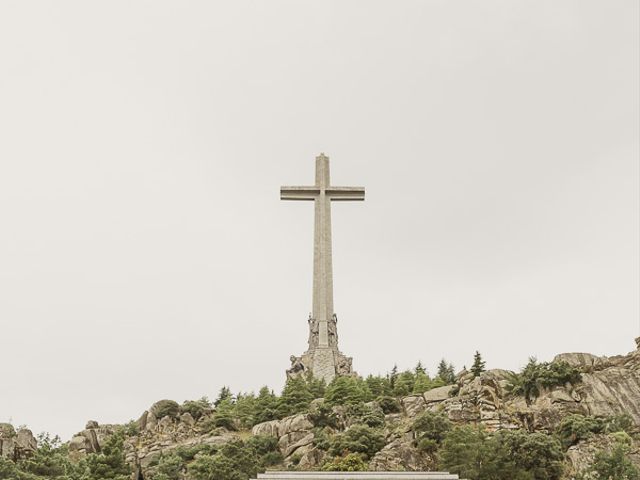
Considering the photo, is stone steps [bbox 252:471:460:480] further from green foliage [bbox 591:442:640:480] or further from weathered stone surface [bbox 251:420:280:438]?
weathered stone surface [bbox 251:420:280:438]

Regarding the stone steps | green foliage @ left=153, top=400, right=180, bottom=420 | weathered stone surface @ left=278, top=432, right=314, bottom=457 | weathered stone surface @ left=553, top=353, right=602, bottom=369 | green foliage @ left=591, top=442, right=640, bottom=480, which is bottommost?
the stone steps

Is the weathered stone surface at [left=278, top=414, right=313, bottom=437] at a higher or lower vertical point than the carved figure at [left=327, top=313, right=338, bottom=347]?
lower

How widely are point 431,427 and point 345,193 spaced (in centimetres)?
3244

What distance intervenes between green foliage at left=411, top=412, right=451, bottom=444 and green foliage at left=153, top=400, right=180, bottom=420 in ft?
69.4

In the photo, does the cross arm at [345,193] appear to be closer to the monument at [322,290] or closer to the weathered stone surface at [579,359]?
the monument at [322,290]

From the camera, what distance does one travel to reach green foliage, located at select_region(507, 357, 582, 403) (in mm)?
45344

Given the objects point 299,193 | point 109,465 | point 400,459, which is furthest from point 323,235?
point 109,465

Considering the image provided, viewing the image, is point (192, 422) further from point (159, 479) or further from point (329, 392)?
point (159, 479)

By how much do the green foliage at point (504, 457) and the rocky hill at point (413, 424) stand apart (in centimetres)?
67

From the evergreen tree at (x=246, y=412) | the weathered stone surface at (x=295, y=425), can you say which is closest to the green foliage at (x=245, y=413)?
the evergreen tree at (x=246, y=412)

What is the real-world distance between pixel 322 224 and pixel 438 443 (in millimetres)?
31621

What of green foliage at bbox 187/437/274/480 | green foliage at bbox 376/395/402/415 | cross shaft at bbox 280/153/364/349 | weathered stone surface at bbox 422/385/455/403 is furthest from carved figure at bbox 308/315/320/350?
green foliage at bbox 187/437/274/480

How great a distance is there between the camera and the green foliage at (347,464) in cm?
3638

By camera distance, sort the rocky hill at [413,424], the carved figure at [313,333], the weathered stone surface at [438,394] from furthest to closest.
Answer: the carved figure at [313,333]
the weathered stone surface at [438,394]
the rocky hill at [413,424]
